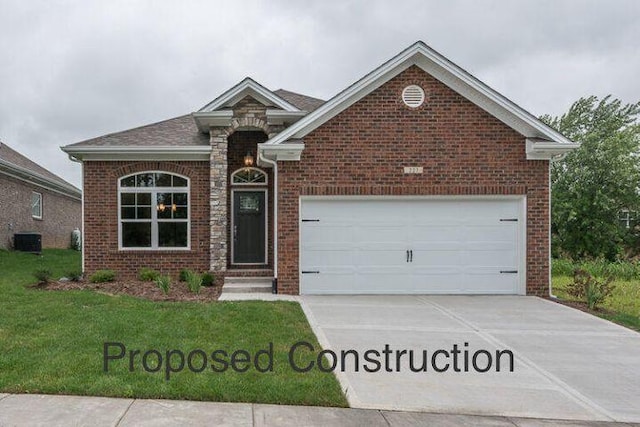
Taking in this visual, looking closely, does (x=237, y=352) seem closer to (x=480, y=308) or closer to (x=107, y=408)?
(x=107, y=408)

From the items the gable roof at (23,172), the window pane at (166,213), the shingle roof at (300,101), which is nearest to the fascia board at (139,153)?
the window pane at (166,213)

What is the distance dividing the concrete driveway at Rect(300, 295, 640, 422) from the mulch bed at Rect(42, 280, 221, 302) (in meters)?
2.23

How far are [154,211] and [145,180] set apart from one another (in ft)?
2.77

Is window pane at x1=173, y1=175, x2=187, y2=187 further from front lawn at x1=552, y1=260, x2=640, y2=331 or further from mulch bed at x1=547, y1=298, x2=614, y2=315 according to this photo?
front lawn at x1=552, y1=260, x2=640, y2=331

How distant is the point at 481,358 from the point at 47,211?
76.7ft

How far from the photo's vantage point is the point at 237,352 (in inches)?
229

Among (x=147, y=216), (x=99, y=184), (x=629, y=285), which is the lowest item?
(x=629, y=285)

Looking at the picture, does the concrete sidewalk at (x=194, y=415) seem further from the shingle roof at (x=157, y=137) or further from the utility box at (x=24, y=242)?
the utility box at (x=24, y=242)

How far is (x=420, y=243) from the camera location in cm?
1094

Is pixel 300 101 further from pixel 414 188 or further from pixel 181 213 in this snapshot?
pixel 414 188

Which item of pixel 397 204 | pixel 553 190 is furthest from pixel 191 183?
pixel 553 190

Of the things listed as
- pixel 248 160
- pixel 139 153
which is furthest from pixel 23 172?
pixel 248 160

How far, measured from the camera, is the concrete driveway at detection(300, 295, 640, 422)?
181 inches

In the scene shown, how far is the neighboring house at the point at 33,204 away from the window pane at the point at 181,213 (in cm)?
960
